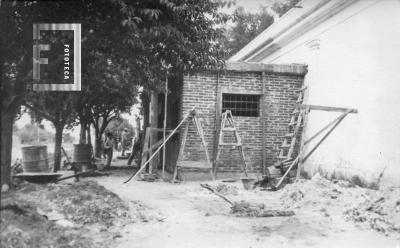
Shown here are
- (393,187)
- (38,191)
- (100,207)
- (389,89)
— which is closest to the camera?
(100,207)

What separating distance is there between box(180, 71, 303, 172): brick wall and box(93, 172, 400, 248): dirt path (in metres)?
3.50

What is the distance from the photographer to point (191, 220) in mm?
6840

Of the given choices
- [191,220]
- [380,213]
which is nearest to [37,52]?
[191,220]

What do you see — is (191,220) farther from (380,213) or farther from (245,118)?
(245,118)

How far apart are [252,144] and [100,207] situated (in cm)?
619

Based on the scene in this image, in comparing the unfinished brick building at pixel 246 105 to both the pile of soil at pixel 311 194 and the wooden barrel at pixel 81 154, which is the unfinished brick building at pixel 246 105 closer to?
the pile of soil at pixel 311 194

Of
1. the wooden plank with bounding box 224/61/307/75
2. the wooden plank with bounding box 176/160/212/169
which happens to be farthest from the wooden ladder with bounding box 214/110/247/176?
the wooden plank with bounding box 224/61/307/75

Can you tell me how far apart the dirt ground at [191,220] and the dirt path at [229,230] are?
0.01 metres

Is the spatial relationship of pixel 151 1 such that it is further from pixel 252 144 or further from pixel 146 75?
pixel 252 144

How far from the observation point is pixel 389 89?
8.57m

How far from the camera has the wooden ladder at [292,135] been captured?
36.4 ft

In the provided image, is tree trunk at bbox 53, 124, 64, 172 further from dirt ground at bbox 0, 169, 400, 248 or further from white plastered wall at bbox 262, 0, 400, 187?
white plastered wall at bbox 262, 0, 400, 187

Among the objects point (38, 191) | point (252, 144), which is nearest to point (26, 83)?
point (38, 191)

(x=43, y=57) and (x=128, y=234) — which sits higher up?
(x=43, y=57)
